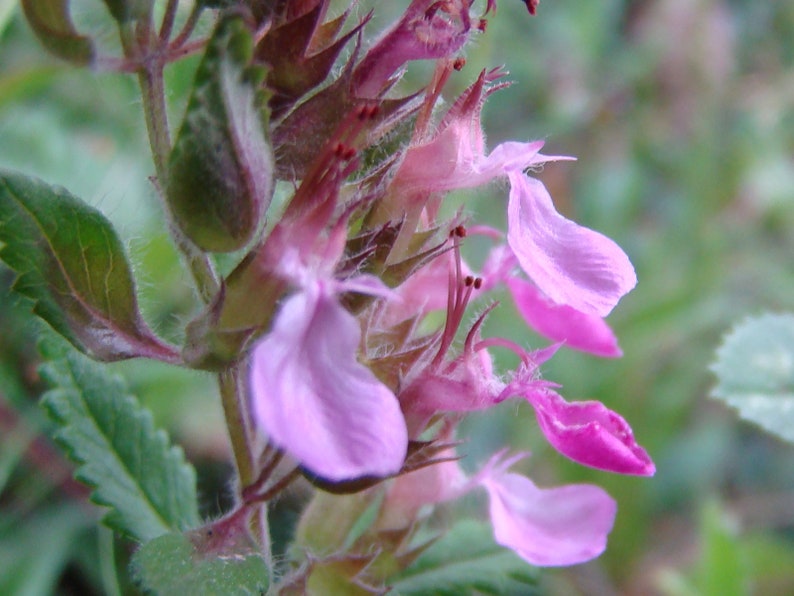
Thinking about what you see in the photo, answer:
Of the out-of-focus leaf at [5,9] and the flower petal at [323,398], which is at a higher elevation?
the out-of-focus leaf at [5,9]

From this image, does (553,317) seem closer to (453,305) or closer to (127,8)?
(453,305)

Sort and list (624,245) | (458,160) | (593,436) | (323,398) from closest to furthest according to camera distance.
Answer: (323,398), (593,436), (458,160), (624,245)

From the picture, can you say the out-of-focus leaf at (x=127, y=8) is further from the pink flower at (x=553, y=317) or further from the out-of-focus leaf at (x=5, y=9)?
the out-of-focus leaf at (x=5, y=9)

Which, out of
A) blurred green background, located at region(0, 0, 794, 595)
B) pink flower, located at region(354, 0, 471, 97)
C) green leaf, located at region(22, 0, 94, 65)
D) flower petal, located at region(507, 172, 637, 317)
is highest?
green leaf, located at region(22, 0, 94, 65)

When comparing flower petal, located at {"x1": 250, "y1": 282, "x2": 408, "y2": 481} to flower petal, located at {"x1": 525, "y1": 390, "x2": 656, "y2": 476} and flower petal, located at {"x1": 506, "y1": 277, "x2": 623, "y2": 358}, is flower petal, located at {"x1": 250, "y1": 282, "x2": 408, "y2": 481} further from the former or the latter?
flower petal, located at {"x1": 506, "y1": 277, "x2": 623, "y2": 358}

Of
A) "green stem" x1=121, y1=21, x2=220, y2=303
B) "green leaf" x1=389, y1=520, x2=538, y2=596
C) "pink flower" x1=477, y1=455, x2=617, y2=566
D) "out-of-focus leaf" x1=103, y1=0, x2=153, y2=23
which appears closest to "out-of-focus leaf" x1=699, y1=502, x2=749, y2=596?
"green leaf" x1=389, y1=520, x2=538, y2=596

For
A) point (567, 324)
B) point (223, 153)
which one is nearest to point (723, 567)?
point (567, 324)

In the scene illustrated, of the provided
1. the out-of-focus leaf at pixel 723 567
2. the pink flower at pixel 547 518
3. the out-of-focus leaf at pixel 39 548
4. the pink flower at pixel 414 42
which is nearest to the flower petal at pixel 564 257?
the pink flower at pixel 414 42
